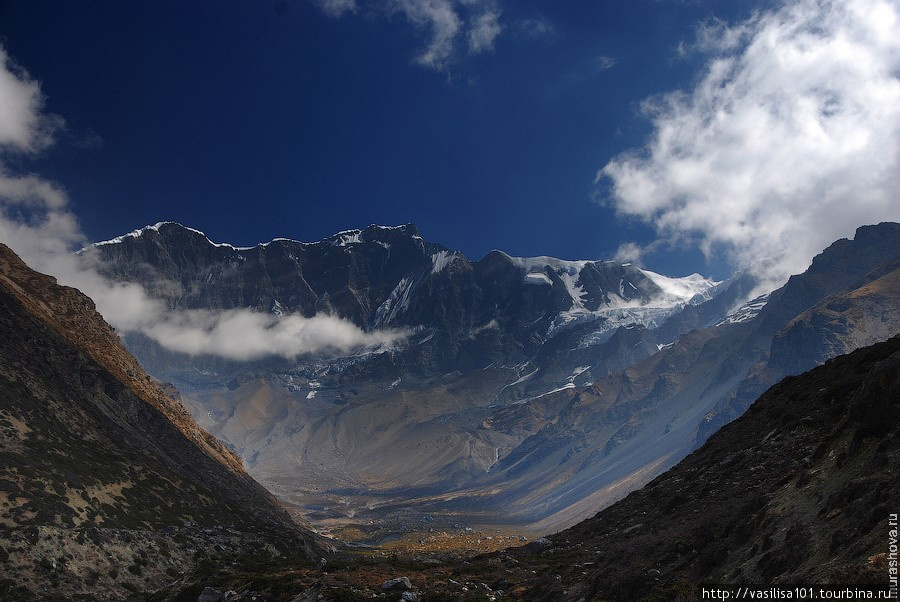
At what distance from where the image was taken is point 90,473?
90.9m

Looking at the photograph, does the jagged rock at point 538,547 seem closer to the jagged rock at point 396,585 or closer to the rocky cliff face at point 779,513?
the rocky cliff face at point 779,513

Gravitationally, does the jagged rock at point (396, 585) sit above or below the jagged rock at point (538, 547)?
above

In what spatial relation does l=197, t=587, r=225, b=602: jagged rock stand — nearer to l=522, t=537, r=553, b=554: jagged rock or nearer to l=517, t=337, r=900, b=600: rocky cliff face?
l=517, t=337, r=900, b=600: rocky cliff face

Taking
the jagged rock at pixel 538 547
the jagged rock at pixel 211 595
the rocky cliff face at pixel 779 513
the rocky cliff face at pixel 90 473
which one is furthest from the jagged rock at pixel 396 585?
the rocky cliff face at pixel 90 473

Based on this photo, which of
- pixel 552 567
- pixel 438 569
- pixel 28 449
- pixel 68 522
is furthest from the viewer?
pixel 28 449


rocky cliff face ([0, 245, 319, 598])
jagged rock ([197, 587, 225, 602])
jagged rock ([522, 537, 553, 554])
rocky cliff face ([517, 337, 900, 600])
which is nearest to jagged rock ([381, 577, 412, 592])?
rocky cliff face ([517, 337, 900, 600])

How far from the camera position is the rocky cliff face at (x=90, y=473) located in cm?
6159

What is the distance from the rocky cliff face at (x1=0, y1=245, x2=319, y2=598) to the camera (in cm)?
6159

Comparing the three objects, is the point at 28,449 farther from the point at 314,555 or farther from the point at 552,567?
the point at 552,567

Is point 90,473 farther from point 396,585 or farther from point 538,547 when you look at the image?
point 396,585

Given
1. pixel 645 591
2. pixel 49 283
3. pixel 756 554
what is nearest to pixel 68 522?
pixel 645 591

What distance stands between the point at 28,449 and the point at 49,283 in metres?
116

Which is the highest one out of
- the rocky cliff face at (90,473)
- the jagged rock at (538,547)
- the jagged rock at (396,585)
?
the rocky cliff face at (90,473)

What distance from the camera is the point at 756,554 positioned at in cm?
2564
